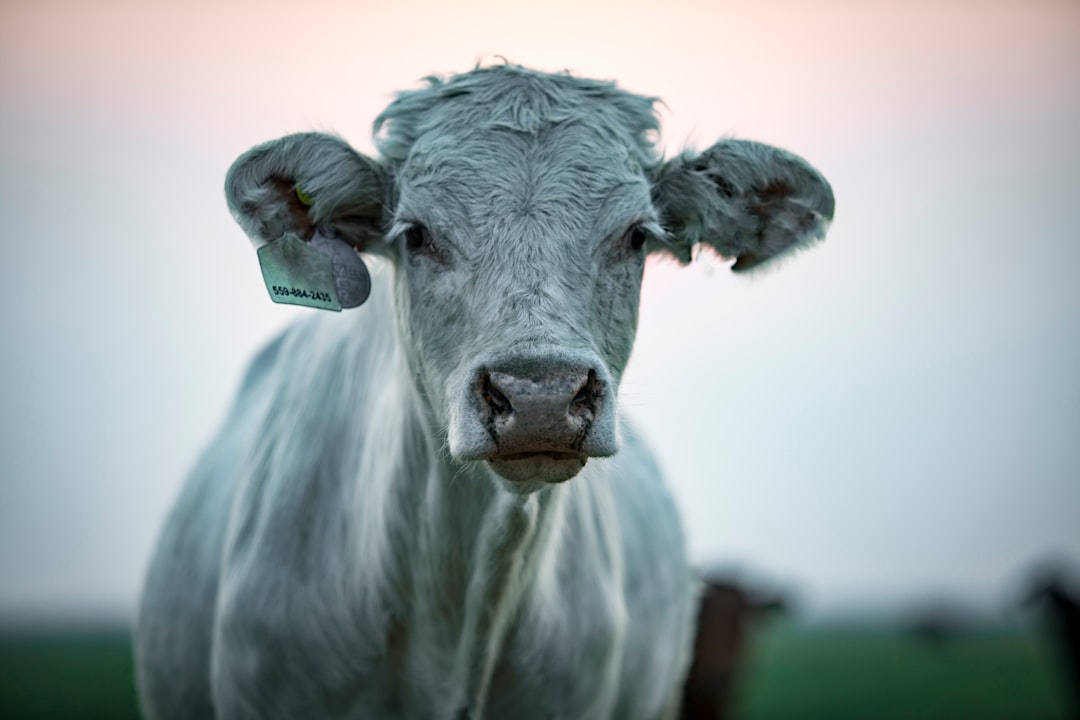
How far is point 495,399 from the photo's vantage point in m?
3.45

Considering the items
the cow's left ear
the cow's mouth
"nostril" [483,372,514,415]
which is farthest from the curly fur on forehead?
the cow's mouth

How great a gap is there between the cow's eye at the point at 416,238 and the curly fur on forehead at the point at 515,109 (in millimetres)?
335

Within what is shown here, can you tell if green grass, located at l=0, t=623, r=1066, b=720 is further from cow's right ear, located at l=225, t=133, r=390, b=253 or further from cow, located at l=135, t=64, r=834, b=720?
cow's right ear, located at l=225, t=133, r=390, b=253

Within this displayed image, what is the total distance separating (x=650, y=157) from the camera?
4395 mm

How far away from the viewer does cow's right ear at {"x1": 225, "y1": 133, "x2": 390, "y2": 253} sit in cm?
411

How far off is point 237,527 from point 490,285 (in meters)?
1.71

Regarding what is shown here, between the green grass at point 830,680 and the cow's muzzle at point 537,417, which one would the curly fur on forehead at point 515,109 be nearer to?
the cow's muzzle at point 537,417

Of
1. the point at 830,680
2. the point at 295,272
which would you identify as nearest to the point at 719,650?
the point at 295,272

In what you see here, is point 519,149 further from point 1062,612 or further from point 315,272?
point 1062,612

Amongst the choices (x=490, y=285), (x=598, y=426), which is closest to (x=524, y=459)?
(x=598, y=426)

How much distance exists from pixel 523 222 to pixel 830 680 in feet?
95.6

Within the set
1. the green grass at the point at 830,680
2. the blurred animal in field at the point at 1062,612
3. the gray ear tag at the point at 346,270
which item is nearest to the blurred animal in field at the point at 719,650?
the green grass at the point at 830,680

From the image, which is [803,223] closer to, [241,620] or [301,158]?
[301,158]

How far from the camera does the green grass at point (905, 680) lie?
21.8 m
